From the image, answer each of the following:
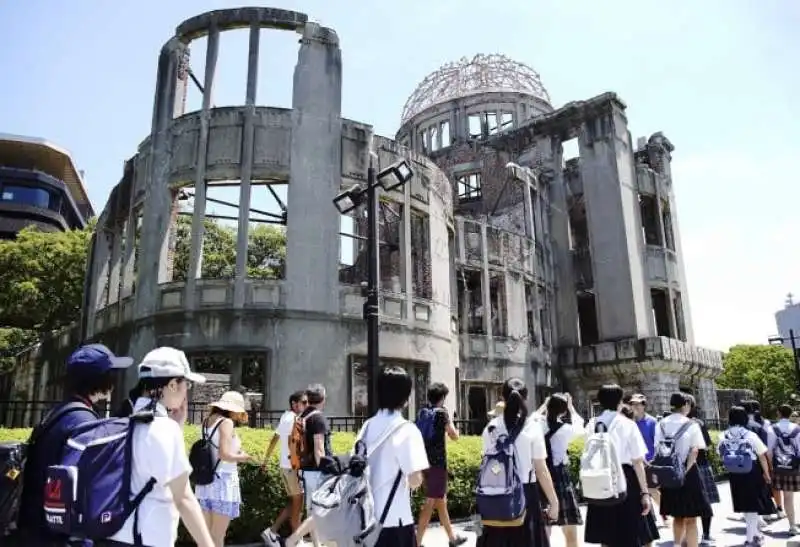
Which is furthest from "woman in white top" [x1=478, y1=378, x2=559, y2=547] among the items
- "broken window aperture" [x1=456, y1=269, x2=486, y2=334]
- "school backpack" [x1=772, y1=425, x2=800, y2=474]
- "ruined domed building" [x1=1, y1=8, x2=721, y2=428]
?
"broken window aperture" [x1=456, y1=269, x2=486, y2=334]

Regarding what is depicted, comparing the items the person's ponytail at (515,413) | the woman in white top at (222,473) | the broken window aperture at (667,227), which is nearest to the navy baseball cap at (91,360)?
the woman in white top at (222,473)

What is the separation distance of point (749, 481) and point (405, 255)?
10.1 metres

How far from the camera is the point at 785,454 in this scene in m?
8.99

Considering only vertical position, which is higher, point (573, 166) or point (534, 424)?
point (573, 166)

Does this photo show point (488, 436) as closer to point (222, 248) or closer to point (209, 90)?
point (209, 90)

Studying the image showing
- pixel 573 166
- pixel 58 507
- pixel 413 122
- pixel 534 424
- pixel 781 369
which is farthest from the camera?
pixel 781 369

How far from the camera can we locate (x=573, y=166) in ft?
92.9

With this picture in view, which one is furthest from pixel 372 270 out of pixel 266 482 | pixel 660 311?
pixel 660 311

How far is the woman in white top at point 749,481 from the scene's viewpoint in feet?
25.7

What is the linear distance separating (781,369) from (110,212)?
181 feet

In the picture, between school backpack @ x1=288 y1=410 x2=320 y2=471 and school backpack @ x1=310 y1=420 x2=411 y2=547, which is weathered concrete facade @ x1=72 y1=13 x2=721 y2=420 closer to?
school backpack @ x1=288 y1=410 x2=320 y2=471

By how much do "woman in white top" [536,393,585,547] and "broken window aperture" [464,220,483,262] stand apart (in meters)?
16.4

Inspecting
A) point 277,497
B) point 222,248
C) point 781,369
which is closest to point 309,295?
point 277,497

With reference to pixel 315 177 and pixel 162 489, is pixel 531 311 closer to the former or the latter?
pixel 315 177
